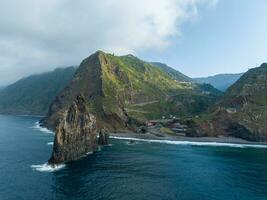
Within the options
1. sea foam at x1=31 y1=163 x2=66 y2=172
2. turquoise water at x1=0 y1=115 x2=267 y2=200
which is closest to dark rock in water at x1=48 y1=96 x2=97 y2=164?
sea foam at x1=31 y1=163 x2=66 y2=172

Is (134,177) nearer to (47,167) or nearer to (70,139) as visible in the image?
(47,167)

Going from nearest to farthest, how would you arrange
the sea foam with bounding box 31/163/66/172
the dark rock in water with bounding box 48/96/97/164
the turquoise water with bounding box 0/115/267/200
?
the turquoise water with bounding box 0/115/267/200, the sea foam with bounding box 31/163/66/172, the dark rock in water with bounding box 48/96/97/164

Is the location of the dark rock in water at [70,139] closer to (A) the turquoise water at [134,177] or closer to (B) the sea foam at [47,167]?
(B) the sea foam at [47,167]

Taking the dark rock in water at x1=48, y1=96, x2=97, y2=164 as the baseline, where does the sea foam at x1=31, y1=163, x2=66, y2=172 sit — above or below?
below

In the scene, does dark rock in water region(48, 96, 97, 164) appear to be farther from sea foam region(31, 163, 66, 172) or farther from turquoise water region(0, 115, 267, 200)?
turquoise water region(0, 115, 267, 200)

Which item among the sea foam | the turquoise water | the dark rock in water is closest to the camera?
the turquoise water

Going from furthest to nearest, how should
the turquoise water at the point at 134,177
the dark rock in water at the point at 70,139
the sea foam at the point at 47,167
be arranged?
the dark rock in water at the point at 70,139
the sea foam at the point at 47,167
the turquoise water at the point at 134,177

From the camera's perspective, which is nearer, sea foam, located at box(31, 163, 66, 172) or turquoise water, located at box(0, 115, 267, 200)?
turquoise water, located at box(0, 115, 267, 200)

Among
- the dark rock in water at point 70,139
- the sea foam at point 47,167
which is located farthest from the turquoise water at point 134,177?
the dark rock in water at point 70,139

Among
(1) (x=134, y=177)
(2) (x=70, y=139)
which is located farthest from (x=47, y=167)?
(1) (x=134, y=177)
